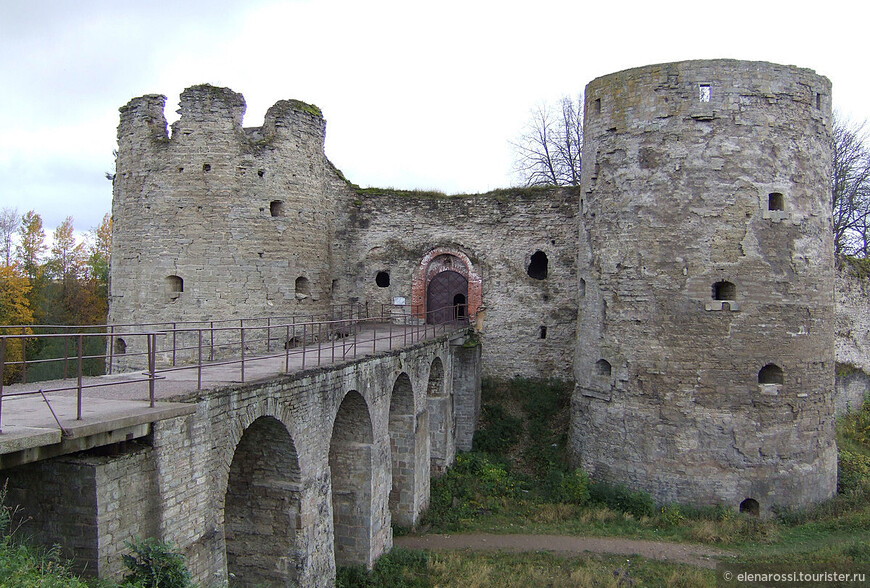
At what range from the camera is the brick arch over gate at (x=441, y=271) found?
1909cm

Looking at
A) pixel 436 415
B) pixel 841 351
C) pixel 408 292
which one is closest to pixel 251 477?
pixel 436 415

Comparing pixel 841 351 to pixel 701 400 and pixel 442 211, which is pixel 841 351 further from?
pixel 442 211

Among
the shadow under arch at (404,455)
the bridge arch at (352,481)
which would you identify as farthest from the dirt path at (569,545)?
the bridge arch at (352,481)

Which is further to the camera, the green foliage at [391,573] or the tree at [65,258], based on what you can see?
the tree at [65,258]

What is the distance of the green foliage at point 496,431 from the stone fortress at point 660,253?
2184 millimetres

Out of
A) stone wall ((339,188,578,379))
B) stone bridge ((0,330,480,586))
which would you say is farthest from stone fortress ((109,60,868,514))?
stone bridge ((0,330,480,586))

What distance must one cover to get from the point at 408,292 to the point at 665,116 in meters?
9.14

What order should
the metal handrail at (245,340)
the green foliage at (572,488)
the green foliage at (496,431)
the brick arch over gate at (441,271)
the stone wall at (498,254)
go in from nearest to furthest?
the metal handrail at (245,340) → the green foliage at (572,488) → the green foliage at (496,431) → the stone wall at (498,254) → the brick arch over gate at (441,271)

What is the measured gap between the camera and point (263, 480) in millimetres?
8898

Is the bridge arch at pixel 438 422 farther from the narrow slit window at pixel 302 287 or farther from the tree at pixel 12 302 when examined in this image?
the tree at pixel 12 302

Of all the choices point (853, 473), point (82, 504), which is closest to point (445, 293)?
point (853, 473)

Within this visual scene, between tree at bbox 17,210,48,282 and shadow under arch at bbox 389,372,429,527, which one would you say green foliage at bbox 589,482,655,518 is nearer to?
shadow under arch at bbox 389,372,429,527

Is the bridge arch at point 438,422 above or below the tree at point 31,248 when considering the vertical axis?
below

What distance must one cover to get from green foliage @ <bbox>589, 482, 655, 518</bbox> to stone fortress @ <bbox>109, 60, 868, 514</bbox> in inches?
11.6
